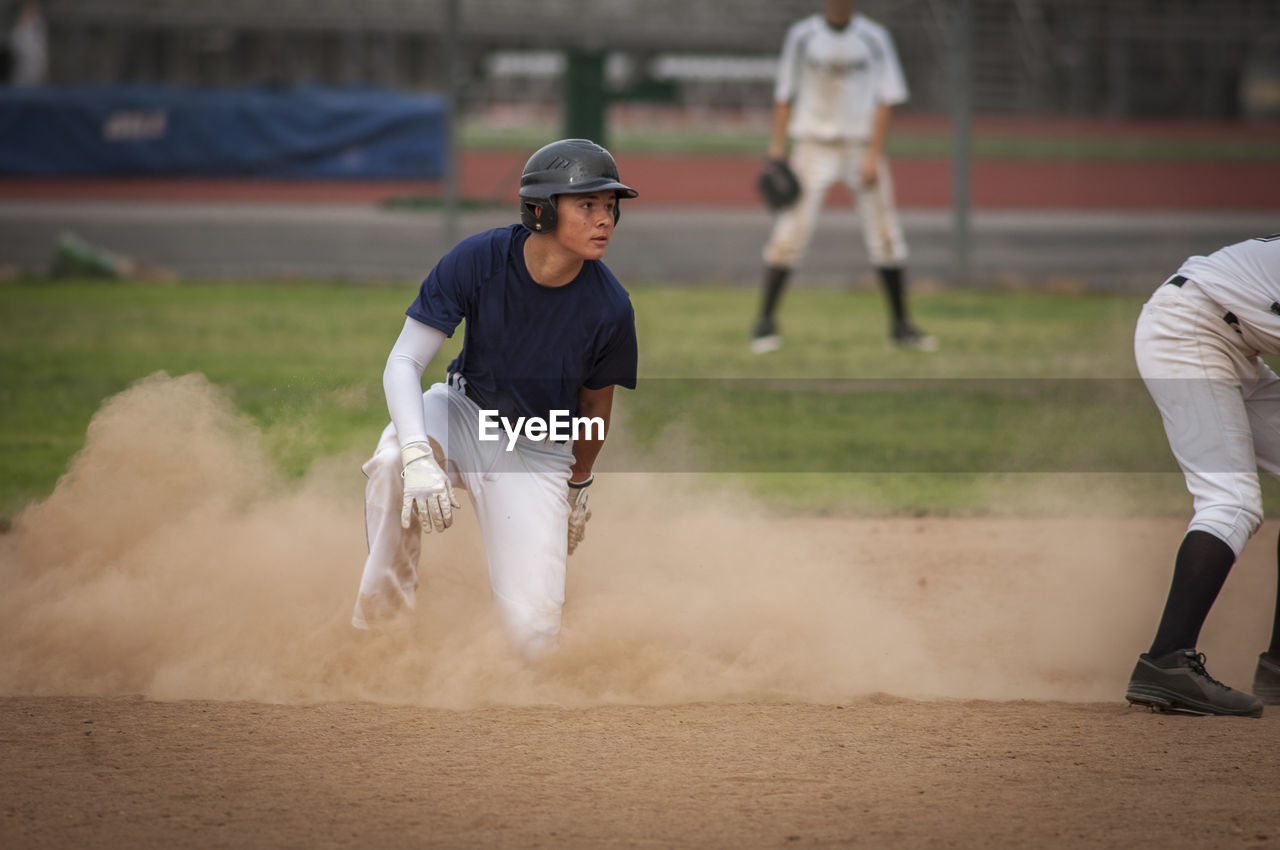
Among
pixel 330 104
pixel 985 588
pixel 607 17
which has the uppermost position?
pixel 607 17

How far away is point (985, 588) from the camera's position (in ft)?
18.3

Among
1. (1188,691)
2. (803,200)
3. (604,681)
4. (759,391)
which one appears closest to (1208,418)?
(1188,691)

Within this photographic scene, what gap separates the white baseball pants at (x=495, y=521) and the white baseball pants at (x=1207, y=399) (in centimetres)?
191

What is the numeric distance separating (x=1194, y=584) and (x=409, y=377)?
7.75ft

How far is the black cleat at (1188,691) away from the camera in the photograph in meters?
4.06

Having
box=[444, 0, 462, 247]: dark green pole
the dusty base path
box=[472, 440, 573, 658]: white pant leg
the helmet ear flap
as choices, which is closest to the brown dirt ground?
the dusty base path

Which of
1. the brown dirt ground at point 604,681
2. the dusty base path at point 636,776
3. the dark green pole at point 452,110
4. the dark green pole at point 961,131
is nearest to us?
the dusty base path at point 636,776

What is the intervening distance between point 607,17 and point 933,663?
83.0ft

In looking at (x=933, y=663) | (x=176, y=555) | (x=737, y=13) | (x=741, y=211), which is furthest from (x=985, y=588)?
(x=737, y=13)

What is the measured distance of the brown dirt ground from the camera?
3.33m

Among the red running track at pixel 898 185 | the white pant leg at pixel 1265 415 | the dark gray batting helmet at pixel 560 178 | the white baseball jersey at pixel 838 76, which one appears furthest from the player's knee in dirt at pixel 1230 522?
the red running track at pixel 898 185

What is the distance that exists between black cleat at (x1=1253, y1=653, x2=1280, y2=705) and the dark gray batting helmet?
2.42 metres

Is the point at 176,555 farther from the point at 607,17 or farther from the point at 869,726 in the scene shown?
the point at 607,17

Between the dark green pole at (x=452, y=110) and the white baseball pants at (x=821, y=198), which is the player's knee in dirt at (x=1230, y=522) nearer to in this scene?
the white baseball pants at (x=821, y=198)
